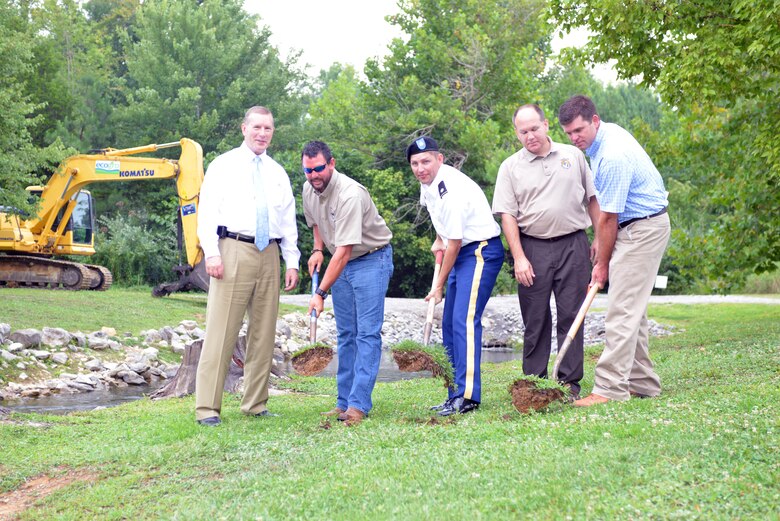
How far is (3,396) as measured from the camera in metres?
12.6

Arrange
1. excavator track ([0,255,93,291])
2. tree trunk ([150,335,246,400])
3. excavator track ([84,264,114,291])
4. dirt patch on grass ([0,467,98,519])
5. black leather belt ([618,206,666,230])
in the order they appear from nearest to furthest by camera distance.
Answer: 1. dirt patch on grass ([0,467,98,519])
2. black leather belt ([618,206,666,230])
3. tree trunk ([150,335,246,400])
4. excavator track ([0,255,93,291])
5. excavator track ([84,264,114,291])

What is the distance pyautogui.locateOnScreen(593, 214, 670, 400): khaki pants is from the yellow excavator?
18235mm

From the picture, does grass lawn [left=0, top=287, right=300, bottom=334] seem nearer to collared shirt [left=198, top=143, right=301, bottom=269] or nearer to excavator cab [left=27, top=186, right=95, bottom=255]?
excavator cab [left=27, top=186, right=95, bottom=255]

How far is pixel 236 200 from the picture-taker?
7.50 metres

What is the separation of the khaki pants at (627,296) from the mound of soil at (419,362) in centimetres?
144

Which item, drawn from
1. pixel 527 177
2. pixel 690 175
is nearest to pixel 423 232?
pixel 690 175

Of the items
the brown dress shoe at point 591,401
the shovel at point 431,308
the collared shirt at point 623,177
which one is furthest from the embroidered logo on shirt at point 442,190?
the brown dress shoe at point 591,401

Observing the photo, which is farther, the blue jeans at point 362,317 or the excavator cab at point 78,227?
the excavator cab at point 78,227

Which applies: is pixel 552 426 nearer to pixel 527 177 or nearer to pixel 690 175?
pixel 527 177

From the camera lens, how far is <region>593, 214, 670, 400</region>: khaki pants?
22.4ft

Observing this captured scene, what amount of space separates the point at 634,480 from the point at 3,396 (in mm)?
10749

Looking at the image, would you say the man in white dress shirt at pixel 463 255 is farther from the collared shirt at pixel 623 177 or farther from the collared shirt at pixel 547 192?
the collared shirt at pixel 623 177

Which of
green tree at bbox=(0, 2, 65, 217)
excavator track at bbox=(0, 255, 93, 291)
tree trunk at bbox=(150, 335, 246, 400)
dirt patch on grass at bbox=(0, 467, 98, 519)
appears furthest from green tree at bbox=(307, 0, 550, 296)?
dirt patch on grass at bbox=(0, 467, 98, 519)

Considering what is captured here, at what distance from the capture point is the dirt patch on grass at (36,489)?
545cm
